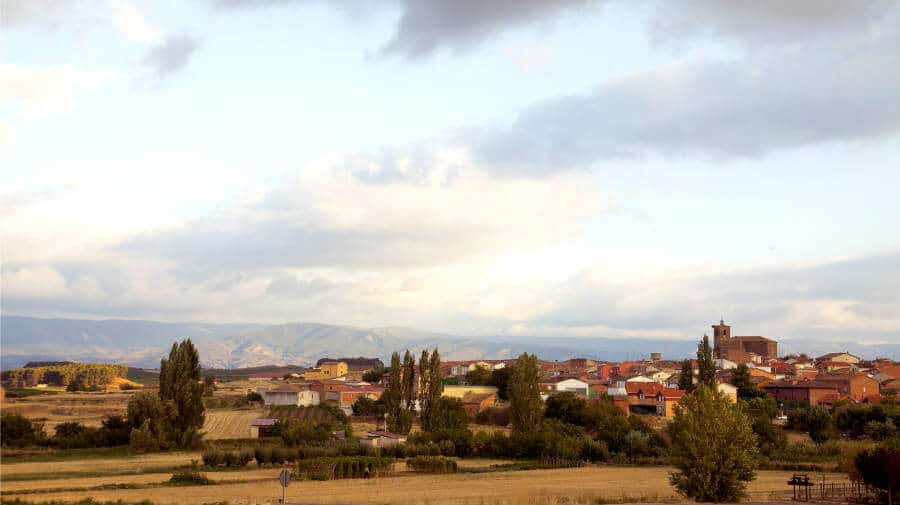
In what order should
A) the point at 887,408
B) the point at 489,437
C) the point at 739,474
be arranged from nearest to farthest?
1. the point at 739,474
2. the point at 489,437
3. the point at 887,408

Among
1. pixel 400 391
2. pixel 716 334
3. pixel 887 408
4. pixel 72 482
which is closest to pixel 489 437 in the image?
pixel 400 391

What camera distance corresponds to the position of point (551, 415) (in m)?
84.8

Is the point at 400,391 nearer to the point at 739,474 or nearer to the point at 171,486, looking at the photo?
the point at 171,486

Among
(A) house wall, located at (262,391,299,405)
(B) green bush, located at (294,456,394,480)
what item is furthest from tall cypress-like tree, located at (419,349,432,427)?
(A) house wall, located at (262,391,299,405)

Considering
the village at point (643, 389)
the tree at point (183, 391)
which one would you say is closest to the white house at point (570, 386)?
the village at point (643, 389)

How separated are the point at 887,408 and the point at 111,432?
66.8 metres

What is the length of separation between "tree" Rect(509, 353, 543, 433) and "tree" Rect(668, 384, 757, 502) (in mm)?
31370

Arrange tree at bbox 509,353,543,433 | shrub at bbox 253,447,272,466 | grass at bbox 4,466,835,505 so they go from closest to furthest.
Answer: grass at bbox 4,466,835,505 < shrub at bbox 253,447,272,466 < tree at bbox 509,353,543,433

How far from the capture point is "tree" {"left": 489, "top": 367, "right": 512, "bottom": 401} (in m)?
107

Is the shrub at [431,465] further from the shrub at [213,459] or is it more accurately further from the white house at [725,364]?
the white house at [725,364]

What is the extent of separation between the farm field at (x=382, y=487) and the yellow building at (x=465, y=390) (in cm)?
4408

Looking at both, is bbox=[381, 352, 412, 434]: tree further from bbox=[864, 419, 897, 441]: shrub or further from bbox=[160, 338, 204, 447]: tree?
bbox=[864, 419, 897, 441]: shrub

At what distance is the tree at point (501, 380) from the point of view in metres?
107

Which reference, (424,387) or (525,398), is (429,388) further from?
(525,398)
